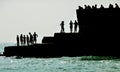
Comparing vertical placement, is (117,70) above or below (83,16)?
below

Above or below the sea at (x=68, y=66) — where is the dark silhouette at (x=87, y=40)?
above

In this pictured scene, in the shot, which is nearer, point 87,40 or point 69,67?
point 69,67

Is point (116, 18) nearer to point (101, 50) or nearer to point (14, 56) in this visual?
point (101, 50)

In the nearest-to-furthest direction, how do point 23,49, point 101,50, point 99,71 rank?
point 99,71 → point 101,50 → point 23,49

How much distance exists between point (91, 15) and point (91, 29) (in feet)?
6.40

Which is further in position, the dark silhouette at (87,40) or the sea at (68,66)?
the dark silhouette at (87,40)

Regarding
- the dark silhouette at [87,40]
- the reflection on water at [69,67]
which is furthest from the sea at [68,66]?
the dark silhouette at [87,40]

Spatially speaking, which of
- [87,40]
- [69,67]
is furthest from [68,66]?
[87,40]

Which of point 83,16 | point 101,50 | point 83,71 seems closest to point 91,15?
point 83,16

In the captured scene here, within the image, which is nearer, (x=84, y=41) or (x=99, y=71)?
(x=99, y=71)

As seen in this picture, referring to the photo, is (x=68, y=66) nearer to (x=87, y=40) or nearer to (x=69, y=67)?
(x=69, y=67)

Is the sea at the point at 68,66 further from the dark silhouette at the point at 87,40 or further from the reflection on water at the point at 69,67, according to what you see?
the dark silhouette at the point at 87,40

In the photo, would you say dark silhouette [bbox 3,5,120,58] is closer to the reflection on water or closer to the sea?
the sea

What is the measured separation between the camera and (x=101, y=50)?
5294cm
